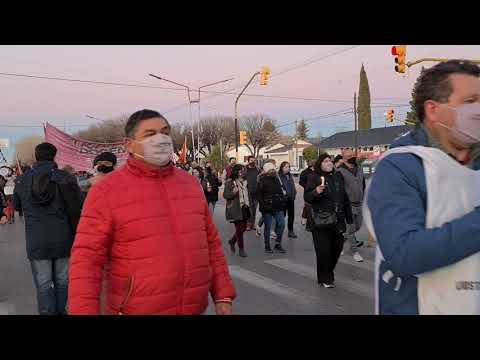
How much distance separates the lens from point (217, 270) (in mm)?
2477

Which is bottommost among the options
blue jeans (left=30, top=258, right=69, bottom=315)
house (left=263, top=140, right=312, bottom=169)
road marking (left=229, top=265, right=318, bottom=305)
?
house (left=263, top=140, right=312, bottom=169)

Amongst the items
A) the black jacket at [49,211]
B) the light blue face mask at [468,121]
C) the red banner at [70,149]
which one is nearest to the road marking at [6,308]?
the black jacket at [49,211]

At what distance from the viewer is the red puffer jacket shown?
6.76ft

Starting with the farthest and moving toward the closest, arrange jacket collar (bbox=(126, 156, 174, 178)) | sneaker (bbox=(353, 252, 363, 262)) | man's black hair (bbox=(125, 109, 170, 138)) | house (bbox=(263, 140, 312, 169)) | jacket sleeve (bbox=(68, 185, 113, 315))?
1. house (bbox=(263, 140, 312, 169))
2. sneaker (bbox=(353, 252, 363, 262))
3. man's black hair (bbox=(125, 109, 170, 138))
4. jacket collar (bbox=(126, 156, 174, 178))
5. jacket sleeve (bbox=(68, 185, 113, 315))

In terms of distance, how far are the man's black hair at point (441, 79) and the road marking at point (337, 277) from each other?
4884 mm

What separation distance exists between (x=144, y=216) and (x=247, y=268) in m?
6.05

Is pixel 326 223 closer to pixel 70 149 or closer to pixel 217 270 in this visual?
pixel 217 270

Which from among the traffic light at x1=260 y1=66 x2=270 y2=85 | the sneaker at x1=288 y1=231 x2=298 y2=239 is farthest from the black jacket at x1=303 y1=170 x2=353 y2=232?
the traffic light at x1=260 y1=66 x2=270 y2=85

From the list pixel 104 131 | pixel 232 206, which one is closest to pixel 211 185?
pixel 232 206

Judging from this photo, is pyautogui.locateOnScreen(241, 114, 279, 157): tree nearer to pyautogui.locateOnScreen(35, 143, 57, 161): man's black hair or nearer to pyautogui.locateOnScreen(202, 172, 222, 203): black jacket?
pyautogui.locateOnScreen(202, 172, 222, 203): black jacket

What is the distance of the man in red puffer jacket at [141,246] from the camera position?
2064mm

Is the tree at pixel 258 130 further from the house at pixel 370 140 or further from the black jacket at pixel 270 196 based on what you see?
the black jacket at pixel 270 196

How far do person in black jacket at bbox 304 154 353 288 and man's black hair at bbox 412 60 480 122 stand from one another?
523cm
